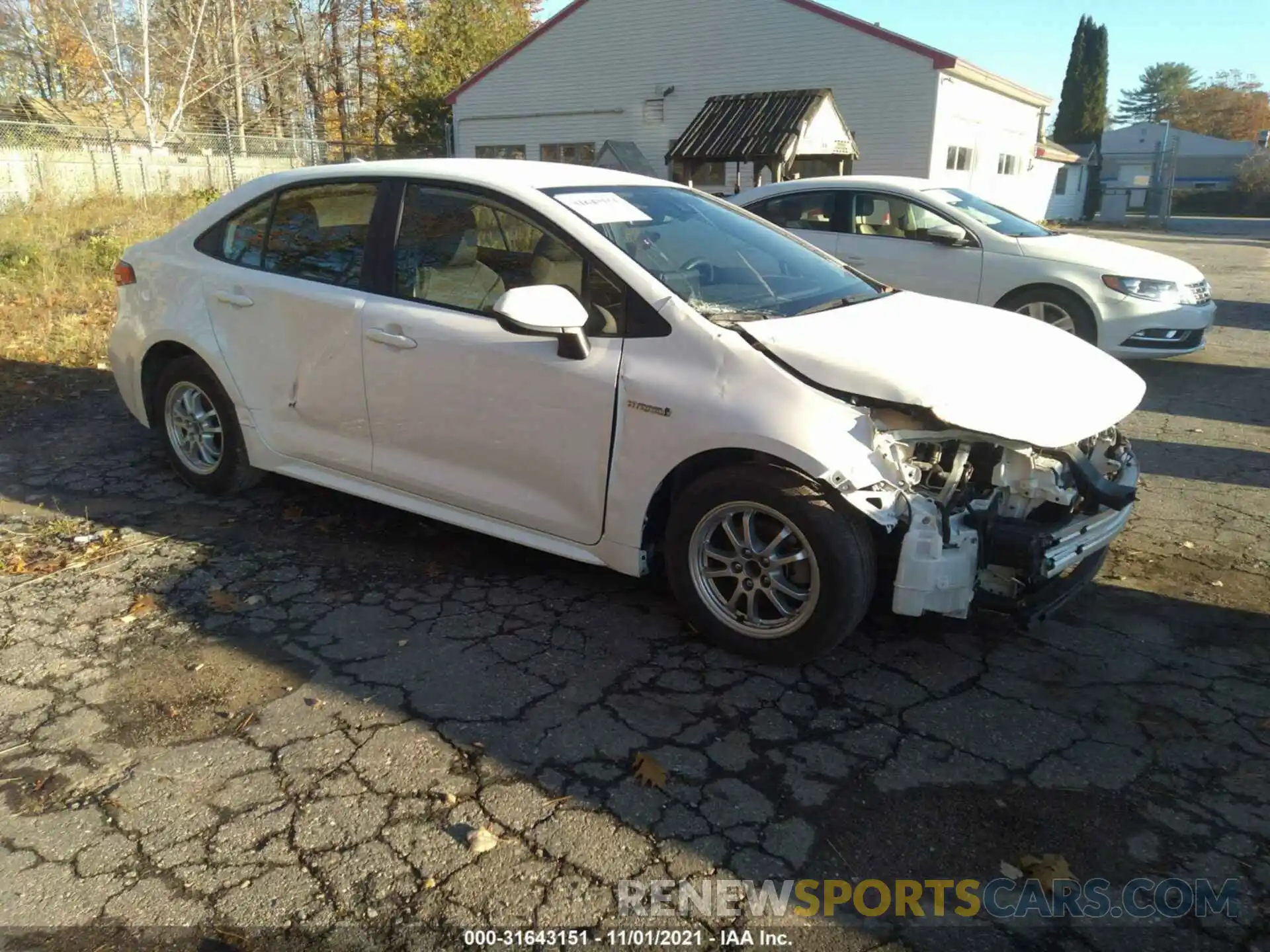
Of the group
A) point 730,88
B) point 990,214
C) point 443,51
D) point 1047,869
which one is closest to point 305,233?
point 1047,869

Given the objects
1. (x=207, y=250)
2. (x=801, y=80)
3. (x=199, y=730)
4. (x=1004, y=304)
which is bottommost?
(x=199, y=730)

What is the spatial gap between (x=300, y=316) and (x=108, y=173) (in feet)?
73.6

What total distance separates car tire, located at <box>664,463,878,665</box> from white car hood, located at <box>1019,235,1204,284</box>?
19.0 feet

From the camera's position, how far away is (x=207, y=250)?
474 cm

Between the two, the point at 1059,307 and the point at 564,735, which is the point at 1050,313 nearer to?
the point at 1059,307

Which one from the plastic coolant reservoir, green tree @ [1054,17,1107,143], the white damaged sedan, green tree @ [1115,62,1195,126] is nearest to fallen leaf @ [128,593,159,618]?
the white damaged sedan

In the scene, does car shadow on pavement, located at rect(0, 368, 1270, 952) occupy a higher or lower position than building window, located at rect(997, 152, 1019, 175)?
lower

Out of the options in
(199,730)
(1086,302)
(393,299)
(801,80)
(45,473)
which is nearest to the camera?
(199,730)

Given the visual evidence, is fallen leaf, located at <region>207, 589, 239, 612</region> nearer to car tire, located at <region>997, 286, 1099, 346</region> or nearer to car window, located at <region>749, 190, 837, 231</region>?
car window, located at <region>749, 190, 837, 231</region>

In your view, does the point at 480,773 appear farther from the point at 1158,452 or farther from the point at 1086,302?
the point at 1086,302

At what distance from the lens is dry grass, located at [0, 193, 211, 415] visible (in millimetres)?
7863

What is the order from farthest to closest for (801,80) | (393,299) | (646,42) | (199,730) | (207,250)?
(646,42), (801,80), (207,250), (393,299), (199,730)

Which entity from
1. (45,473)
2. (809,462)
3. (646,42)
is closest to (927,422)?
(809,462)

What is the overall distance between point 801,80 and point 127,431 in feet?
74.0
